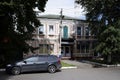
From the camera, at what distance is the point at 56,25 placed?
2093 inches

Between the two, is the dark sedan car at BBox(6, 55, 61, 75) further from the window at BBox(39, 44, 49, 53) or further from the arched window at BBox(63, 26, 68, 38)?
the arched window at BBox(63, 26, 68, 38)

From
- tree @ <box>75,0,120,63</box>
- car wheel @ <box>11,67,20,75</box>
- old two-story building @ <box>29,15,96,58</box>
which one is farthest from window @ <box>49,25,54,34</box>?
car wheel @ <box>11,67,20,75</box>

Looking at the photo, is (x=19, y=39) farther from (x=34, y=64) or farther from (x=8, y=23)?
(x=34, y=64)

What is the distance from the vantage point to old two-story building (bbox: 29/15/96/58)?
52.5 meters

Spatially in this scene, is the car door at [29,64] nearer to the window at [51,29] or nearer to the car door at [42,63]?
the car door at [42,63]

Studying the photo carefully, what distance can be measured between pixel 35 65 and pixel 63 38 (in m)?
25.7

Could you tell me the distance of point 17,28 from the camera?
35.2 meters

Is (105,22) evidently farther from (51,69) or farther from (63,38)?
(63,38)

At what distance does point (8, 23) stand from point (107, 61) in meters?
14.7

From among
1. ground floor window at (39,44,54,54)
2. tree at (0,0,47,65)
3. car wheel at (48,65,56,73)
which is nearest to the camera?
car wheel at (48,65,56,73)

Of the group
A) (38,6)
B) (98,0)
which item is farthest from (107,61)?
(38,6)

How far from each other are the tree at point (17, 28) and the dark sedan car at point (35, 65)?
646cm

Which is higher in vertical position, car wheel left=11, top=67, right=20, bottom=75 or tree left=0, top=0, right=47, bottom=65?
tree left=0, top=0, right=47, bottom=65

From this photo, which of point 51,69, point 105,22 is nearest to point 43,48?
point 105,22
